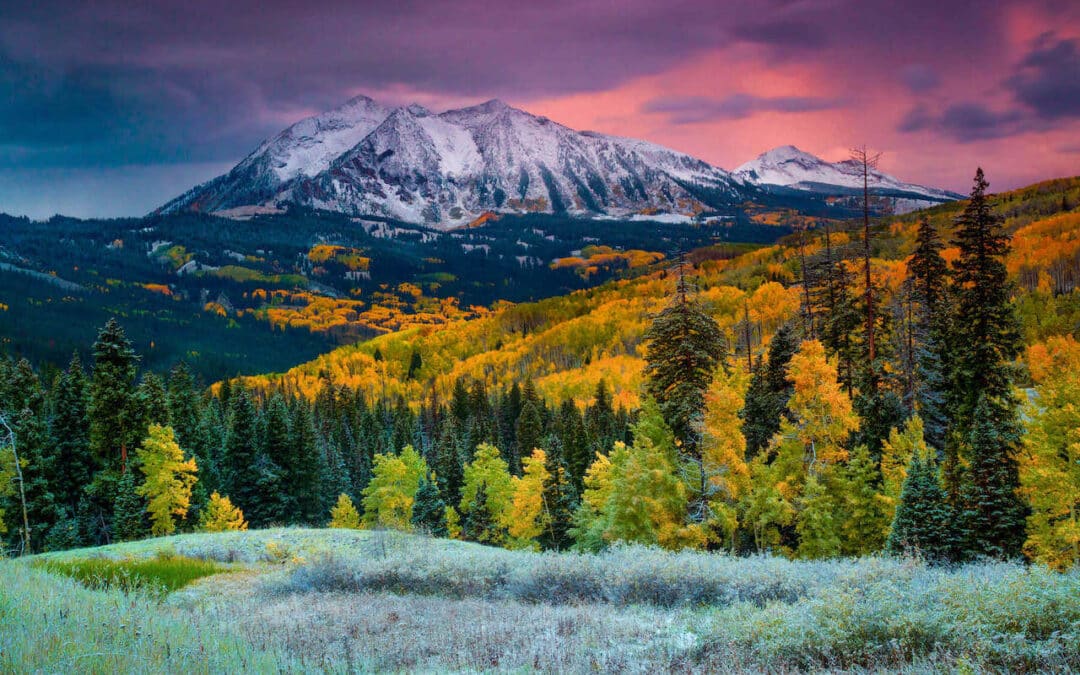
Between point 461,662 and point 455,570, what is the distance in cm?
714

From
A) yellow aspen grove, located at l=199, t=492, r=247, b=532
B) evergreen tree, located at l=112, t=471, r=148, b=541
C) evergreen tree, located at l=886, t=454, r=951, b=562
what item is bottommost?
yellow aspen grove, located at l=199, t=492, r=247, b=532

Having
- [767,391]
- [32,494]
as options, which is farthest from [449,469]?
[767,391]

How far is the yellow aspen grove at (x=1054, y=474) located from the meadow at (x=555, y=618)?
14053mm

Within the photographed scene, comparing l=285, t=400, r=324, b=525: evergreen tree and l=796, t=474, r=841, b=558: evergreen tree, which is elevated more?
l=796, t=474, r=841, b=558: evergreen tree

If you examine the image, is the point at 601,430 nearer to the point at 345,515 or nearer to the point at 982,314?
the point at 345,515

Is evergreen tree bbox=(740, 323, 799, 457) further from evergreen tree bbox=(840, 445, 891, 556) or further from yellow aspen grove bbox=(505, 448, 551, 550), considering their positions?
yellow aspen grove bbox=(505, 448, 551, 550)

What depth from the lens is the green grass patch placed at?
1349 cm

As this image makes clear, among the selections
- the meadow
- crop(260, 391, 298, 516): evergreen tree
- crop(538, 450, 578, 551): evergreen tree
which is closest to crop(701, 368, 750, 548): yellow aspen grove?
the meadow

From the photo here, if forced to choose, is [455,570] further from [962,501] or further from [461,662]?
[962,501]

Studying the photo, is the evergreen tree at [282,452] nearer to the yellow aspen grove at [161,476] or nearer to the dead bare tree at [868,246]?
the yellow aspen grove at [161,476]

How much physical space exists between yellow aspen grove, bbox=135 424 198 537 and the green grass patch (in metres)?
21.2

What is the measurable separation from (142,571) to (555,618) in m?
11.0

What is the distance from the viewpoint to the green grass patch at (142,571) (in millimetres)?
13493

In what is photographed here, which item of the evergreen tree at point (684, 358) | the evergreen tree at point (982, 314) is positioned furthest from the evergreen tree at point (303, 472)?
the evergreen tree at point (982, 314)
